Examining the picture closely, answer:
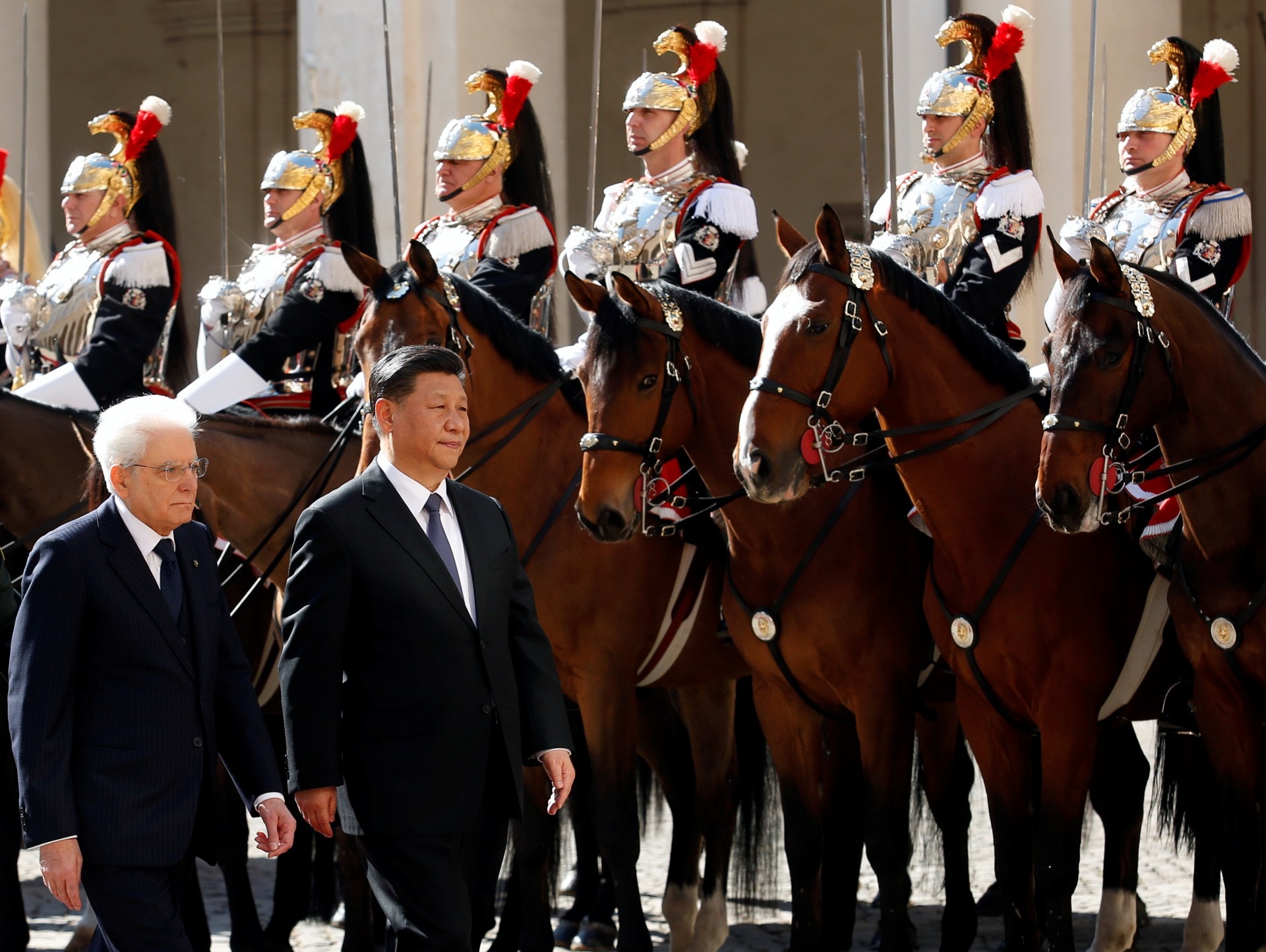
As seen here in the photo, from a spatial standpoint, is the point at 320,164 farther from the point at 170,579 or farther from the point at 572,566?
the point at 170,579

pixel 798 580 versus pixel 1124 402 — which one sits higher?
pixel 1124 402

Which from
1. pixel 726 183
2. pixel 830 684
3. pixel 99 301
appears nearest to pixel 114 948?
pixel 830 684

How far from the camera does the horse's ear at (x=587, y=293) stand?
6078 mm

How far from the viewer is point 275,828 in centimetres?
402

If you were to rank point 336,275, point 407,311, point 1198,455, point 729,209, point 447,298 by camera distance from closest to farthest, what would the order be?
point 1198,455 → point 407,311 → point 447,298 → point 729,209 → point 336,275

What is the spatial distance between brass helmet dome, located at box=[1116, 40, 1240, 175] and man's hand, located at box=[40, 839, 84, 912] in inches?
166

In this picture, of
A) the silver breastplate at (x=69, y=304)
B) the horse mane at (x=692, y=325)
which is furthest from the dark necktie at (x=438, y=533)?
the silver breastplate at (x=69, y=304)

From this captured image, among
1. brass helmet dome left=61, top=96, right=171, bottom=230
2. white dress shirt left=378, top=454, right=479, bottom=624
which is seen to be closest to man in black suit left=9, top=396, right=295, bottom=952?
white dress shirt left=378, top=454, right=479, bottom=624

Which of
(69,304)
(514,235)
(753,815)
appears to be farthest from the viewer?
(69,304)

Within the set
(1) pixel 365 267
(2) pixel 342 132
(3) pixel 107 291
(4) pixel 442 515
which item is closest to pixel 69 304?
(3) pixel 107 291

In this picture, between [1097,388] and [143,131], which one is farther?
[143,131]

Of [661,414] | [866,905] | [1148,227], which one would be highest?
[1148,227]

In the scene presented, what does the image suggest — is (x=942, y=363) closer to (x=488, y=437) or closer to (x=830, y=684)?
(x=830, y=684)

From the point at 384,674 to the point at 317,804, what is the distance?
0.29 m
